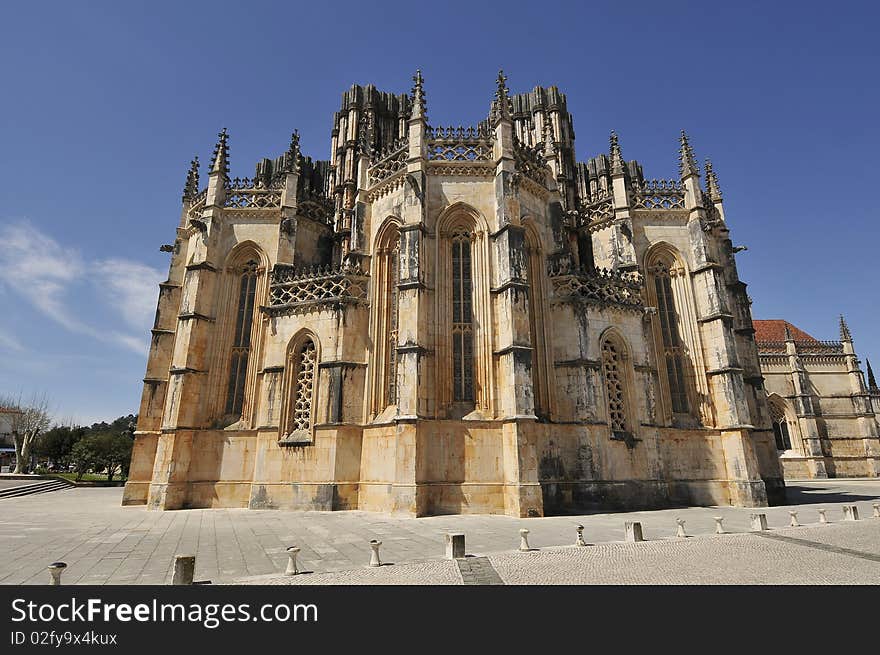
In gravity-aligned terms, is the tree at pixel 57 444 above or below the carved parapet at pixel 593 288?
below

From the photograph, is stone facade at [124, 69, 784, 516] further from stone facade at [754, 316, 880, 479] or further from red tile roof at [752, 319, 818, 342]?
red tile roof at [752, 319, 818, 342]

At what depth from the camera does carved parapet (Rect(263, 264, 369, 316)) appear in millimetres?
20078

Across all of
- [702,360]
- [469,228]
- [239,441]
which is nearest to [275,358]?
[239,441]

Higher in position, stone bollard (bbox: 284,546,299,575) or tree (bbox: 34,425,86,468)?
tree (bbox: 34,425,86,468)

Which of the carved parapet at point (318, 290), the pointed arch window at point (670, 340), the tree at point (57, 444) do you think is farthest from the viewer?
the tree at point (57, 444)

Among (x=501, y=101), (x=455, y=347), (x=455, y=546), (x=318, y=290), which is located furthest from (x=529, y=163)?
(x=455, y=546)

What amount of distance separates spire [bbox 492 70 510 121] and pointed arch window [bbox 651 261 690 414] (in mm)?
11158

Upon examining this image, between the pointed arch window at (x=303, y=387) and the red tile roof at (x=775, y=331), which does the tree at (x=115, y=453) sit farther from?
the red tile roof at (x=775, y=331)

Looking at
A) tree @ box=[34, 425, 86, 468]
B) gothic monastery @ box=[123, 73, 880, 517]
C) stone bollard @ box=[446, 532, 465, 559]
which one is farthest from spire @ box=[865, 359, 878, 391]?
tree @ box=[34, 425, 86, 468]

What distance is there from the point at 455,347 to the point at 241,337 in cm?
1116

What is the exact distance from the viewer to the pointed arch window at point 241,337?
21.6 m

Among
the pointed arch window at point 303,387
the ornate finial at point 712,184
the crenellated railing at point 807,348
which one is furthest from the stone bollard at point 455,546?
the crenellated railing at point 807,348

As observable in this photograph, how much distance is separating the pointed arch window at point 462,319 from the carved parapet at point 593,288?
3878 millimetres

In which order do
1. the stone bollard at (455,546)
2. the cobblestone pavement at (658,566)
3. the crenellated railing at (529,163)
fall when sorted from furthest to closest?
the crenellated railing at (529,163) → the stone bollard at (455,546) → the cobblestone pavement at (658,566)
